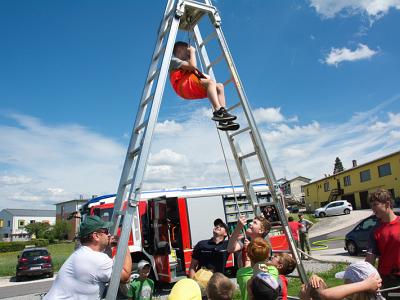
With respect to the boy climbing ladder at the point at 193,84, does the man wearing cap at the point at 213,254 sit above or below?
below

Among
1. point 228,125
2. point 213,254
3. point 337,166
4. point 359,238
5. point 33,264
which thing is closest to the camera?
point 228,125

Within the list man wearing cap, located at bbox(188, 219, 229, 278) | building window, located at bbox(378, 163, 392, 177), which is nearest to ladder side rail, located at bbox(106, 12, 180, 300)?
man wearing cap, located at bbox(188, 219, 229, 278)

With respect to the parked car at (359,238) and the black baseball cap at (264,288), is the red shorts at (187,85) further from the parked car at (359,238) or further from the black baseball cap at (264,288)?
the parked car at (359,238)

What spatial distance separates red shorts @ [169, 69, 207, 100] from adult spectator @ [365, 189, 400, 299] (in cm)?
237

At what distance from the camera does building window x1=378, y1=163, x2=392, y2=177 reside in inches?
1545

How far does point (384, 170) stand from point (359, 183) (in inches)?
208

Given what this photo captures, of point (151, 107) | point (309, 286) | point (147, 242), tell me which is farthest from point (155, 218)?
point (309, 286)

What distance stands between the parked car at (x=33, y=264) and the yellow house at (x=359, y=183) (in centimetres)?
2674

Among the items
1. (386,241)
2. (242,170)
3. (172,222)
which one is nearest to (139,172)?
(242,170)

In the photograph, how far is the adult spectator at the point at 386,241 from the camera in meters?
3.79

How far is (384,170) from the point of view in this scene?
40.2 m

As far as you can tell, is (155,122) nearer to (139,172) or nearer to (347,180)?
(139,172)

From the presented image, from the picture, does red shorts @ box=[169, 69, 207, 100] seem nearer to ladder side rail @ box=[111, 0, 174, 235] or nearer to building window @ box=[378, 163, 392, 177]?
ladder side rail @ box=[111, 0, 174, 235]

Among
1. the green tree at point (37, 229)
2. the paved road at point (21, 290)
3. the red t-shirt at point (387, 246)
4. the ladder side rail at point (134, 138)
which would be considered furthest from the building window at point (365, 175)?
the green tree at point (37, 229)
